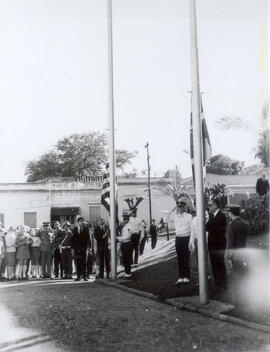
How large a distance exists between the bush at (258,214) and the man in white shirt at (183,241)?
13.2 ft

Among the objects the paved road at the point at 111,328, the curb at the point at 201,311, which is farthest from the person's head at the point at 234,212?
the paved road at the point at 111,328

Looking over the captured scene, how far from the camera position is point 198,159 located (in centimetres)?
791

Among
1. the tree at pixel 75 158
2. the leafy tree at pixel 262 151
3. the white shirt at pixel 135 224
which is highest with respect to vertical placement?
the tree at pixel 75 158

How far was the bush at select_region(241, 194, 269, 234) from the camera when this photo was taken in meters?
13.1

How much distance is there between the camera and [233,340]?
5.56 m

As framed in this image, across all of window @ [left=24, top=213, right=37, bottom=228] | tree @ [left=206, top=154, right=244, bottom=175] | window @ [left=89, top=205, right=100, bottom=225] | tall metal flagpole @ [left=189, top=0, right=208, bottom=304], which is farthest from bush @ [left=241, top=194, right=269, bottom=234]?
tree @ [left=206, top=154, right=244, bottom=175]

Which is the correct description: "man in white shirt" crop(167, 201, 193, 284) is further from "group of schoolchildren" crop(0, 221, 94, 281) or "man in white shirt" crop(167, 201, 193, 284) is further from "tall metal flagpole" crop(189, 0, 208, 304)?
"group of schoolchildren" crop(0, 221, 94, 281)

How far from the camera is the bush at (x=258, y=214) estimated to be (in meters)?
13.1

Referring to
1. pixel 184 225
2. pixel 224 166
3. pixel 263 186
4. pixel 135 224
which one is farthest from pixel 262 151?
pixel 224 166

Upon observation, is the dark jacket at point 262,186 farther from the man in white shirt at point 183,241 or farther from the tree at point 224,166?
the tree at point 224,166

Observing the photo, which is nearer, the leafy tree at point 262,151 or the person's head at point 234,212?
the person's head at point 234,212

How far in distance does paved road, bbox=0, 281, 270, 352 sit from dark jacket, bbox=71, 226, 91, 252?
339cm

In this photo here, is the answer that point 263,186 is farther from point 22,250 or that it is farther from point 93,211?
point 93,211

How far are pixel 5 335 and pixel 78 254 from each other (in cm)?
644
